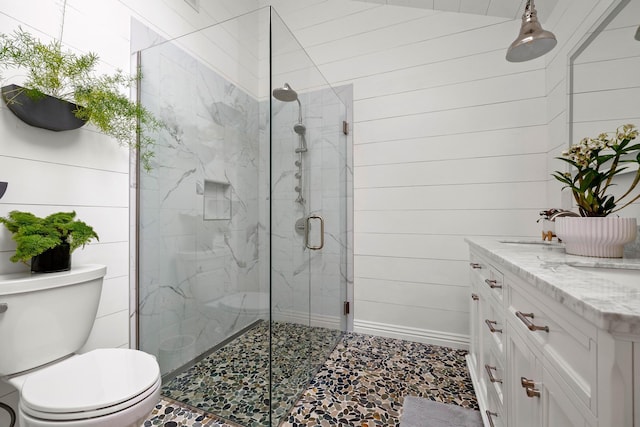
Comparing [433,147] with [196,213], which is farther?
[433,147]

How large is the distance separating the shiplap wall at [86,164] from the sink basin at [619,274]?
1735 mm

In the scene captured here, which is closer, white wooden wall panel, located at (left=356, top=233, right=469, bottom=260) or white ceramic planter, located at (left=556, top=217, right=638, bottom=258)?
white ceramic planter, located at (left=556, top=217, right=638, bottom=258)

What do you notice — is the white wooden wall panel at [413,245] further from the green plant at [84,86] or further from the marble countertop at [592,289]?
the green plant at [84,86]

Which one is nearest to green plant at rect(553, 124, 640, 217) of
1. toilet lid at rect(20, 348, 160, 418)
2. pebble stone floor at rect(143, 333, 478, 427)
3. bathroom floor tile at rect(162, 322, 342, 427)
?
pebble stone floor at rect(143, 333, 478, 427)

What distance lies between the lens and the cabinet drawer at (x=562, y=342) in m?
0.56

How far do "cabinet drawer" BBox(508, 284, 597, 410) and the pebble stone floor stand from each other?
3.39ft

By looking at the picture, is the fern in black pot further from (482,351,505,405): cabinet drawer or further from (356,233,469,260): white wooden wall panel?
(356,233,469,260): white wooden wall panel

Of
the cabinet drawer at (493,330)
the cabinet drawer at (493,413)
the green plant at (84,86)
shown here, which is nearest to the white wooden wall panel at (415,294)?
the cabinet drawer at (493,330)

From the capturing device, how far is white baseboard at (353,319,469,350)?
235 cm

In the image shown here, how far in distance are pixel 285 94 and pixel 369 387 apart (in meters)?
1.76

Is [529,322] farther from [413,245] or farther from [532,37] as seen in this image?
[413,245]

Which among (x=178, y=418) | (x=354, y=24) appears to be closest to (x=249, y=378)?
(x=178, y=418)

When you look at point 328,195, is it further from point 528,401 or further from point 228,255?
point 528,401

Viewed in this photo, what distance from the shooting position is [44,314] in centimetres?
117
